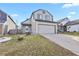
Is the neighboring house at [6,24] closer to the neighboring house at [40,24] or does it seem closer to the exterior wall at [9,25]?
the exterior wall at [9,25]

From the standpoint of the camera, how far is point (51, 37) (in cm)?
278

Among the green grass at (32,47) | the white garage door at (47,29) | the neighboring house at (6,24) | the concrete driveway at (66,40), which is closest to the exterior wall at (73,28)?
the concrete driveway at (66,40)

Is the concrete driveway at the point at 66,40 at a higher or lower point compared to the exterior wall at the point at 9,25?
lower

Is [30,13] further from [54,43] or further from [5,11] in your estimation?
[54,43]

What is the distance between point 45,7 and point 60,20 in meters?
0.31

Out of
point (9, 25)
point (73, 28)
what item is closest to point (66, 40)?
point (73, 28)

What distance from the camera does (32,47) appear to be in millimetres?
2652

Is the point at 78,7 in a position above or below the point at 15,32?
above

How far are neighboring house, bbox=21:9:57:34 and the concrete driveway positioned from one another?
→ 10cm

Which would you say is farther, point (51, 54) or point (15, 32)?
point (15, 32)

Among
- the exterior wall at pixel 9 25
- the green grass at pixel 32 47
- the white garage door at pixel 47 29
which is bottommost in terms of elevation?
the green grass at pixel 32 47

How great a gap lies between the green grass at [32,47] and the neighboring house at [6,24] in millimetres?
136

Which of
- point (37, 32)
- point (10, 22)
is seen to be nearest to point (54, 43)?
point (37, 32)

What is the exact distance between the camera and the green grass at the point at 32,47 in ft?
8.51
